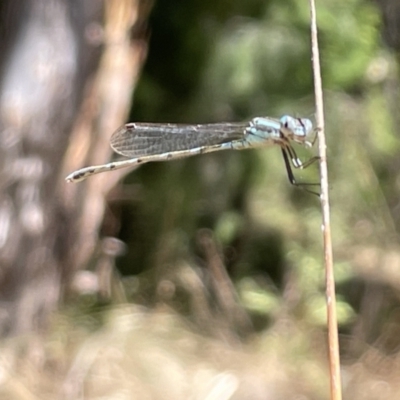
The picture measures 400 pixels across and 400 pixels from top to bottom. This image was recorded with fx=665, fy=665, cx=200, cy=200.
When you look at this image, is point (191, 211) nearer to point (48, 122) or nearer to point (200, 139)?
point (48, 122)

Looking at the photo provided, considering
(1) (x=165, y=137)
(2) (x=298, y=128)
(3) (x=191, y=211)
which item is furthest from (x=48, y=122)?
(2) (x=298, y=128)

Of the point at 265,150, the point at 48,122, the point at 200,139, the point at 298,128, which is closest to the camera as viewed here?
the point at 298,128

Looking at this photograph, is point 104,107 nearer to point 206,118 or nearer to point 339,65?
point 206,118

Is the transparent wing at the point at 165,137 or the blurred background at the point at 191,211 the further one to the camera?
the blurred background at the point at 191,211

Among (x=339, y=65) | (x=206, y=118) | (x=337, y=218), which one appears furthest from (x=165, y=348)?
(x=339, y=65)

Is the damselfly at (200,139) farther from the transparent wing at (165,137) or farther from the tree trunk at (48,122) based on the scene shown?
the tree trunk at (48,122)

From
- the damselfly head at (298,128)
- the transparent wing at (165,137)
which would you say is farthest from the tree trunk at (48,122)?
the damselfly head at (298,128)
